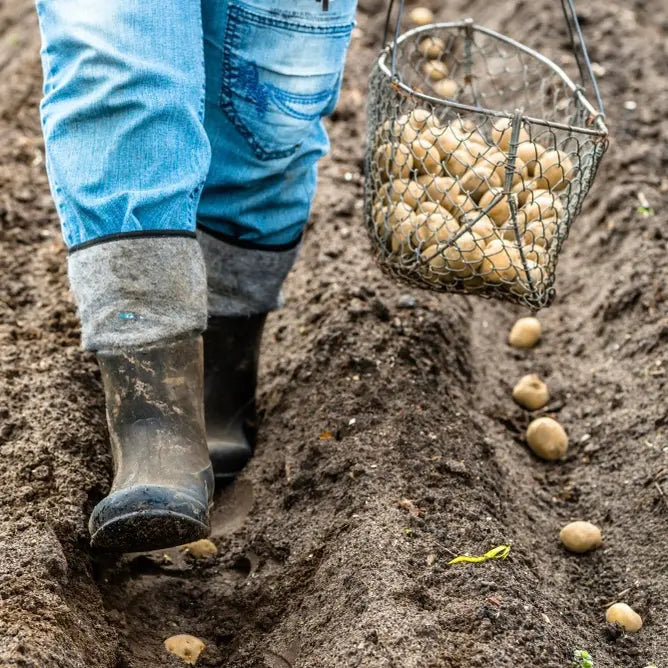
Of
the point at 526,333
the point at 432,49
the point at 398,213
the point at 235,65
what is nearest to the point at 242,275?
the point at 398,213

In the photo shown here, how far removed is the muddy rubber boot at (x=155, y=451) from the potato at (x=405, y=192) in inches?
19.4

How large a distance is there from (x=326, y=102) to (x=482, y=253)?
1.34ft

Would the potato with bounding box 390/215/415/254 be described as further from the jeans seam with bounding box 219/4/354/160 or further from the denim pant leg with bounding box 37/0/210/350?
the denim pant leg with bounding box 37/0/210/350

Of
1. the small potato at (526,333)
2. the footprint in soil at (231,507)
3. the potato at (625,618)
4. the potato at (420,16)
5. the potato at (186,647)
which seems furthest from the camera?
the potato at (420,16)

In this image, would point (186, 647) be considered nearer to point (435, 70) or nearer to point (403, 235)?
point (403, 235)

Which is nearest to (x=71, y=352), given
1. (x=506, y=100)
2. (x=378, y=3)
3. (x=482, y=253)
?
(x=482, y=253)

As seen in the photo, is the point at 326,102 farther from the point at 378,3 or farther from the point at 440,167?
the point at 378,3

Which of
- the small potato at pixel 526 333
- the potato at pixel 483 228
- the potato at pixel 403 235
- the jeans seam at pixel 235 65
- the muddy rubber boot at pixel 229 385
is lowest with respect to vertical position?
the small potato at pixel 526 333

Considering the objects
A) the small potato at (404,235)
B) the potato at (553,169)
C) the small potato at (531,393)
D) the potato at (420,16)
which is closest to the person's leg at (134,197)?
the small potato at (404,235)

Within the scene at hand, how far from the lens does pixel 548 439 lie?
2199mm

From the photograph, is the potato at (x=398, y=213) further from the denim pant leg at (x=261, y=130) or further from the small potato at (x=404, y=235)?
the denim pant leg at (x=261, y=130)

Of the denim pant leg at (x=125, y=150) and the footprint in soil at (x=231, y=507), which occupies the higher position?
the denim pant leg at (x=125, y=150)

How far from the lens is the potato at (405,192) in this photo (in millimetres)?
1870

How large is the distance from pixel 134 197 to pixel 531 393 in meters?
1.20
